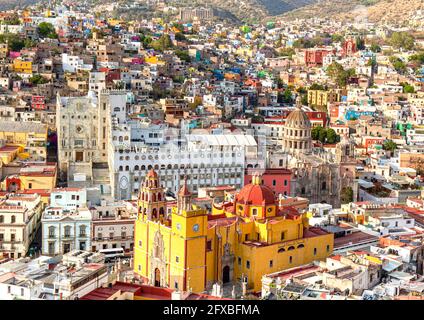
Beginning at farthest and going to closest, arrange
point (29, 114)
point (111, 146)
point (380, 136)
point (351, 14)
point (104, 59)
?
point (351, 14), point (104, 59), point (380, 136), point (29, 114), point (111, 146)

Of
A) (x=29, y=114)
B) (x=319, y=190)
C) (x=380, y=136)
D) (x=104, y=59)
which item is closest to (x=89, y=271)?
(x=319, y=190)

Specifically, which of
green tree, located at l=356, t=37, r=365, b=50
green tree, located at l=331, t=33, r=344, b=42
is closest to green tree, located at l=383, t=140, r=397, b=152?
green tree, located at l=356, t=37, r=365, b=50

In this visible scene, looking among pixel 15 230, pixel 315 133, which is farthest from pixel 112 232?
pixel 315 133

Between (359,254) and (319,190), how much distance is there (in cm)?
868

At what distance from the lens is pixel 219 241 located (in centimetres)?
1559

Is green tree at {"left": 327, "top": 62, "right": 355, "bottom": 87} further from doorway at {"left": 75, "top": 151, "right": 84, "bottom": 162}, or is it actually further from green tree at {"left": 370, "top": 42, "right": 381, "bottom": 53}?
doorway at {"left": 75, "top": 151, "right": 84, "bottom": 162}

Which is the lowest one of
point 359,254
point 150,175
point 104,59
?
point 359,254

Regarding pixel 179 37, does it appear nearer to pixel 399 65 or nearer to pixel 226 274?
pixel 399 65

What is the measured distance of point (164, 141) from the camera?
81.9 feet

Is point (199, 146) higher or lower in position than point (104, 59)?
lower

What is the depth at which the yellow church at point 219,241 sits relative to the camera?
49.5 feet

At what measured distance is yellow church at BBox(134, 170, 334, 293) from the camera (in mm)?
15094

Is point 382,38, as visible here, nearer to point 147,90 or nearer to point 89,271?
point 147,90

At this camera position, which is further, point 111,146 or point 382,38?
point 382,38
